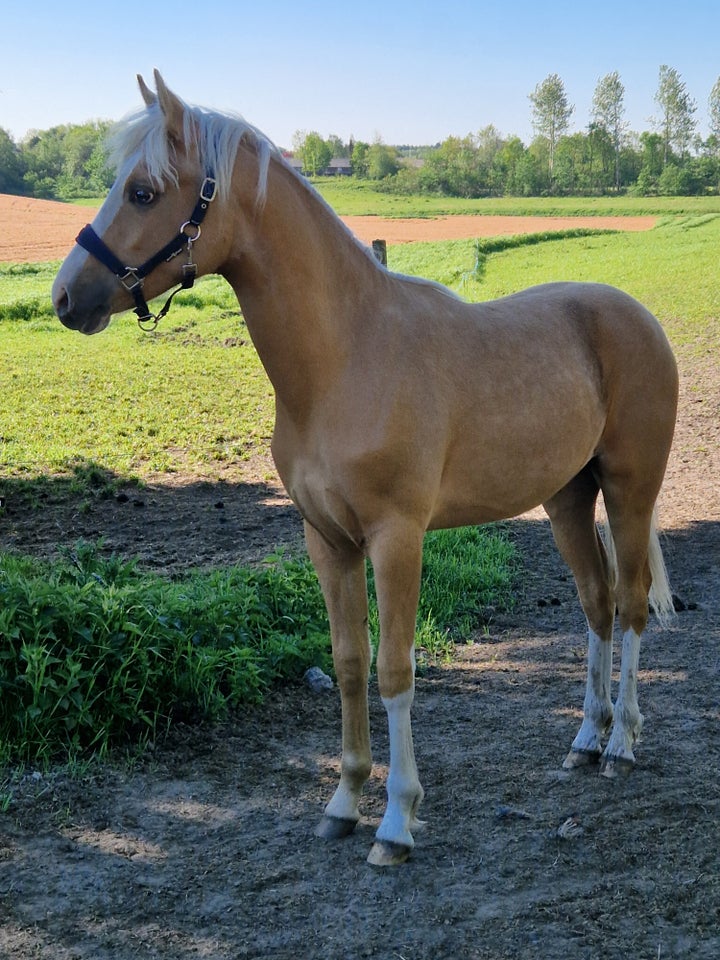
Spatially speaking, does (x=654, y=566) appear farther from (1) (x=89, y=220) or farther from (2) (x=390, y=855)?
(1) (x=89, y=220)

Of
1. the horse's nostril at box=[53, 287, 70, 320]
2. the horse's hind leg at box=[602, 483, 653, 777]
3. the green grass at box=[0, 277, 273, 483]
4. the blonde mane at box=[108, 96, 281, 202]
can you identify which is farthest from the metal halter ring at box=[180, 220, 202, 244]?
the green grass at box=[0, 277, 273, 483]

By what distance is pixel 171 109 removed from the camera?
278 centimetres

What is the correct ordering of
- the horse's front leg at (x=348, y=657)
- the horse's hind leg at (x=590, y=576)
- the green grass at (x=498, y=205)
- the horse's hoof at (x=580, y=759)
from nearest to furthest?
1. the horse's front leg at (x=348, y=657)
2. the horse's hoof at (x=580, y=759)
3. the horse's hind leg at (x=590, y=576)
4. the green grass at (x=498, y=205)

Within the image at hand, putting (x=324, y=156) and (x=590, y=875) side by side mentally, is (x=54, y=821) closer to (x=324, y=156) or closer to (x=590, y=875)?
(x=590, y=875)

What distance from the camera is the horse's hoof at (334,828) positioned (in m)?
3.47

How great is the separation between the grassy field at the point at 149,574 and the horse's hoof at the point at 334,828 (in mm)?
980

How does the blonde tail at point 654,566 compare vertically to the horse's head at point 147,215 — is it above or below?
below

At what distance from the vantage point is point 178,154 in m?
2.84

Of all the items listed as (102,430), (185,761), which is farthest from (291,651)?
(102,430)

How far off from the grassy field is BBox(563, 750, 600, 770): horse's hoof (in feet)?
4.43

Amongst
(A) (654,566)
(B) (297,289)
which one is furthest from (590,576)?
(B) (297,289)

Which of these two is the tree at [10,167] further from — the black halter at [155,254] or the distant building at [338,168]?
the black halter at [155,254]

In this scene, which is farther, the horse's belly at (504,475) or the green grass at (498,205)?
the green grass at (498,205)

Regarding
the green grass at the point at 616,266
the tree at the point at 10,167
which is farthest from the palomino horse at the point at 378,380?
the tree at the point at 10,167
